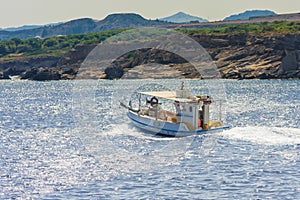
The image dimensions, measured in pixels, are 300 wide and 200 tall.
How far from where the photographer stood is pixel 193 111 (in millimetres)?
46531

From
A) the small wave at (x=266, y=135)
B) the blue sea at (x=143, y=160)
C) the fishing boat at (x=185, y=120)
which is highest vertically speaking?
the fishing boat at (x=185, y=120)

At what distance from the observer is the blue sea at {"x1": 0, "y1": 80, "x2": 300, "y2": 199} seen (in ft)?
99.8

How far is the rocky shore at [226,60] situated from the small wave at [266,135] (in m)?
84.3

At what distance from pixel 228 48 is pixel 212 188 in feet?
390

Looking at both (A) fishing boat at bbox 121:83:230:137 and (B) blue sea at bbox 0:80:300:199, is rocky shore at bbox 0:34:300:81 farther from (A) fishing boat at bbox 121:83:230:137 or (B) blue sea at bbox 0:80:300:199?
(A) fishing boat at bbox 121:83:230:137

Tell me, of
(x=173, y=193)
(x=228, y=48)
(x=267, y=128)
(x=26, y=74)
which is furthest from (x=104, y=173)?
(x=26, y=74)

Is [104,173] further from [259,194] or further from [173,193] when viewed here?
[259,194]

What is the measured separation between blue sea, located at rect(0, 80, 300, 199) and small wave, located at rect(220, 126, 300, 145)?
71 mm

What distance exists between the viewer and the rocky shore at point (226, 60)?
133 metres

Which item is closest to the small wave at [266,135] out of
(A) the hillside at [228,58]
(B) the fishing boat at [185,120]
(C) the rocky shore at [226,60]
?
(B) the fishing boat at [185,120]

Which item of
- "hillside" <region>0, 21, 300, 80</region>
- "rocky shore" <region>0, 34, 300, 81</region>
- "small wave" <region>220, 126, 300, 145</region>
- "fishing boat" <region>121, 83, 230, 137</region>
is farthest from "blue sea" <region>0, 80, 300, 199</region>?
"hillside" <region>0, 21, 300, 80</region>

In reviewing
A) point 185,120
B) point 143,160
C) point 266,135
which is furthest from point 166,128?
point 143,160

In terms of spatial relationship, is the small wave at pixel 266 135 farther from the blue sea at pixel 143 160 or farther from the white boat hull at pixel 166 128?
the white boat hull at pixel 166 128

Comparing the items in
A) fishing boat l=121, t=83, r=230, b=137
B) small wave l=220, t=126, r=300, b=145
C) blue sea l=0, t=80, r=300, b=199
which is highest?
fishing boat l=121, t=83, r=230, b=137
